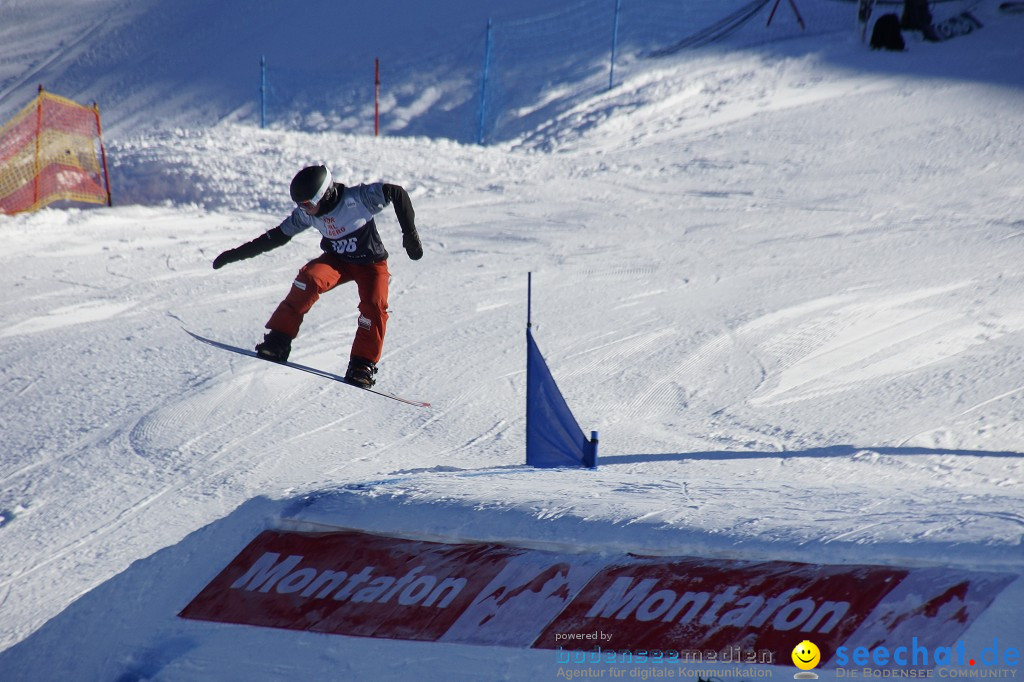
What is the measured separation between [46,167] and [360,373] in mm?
8080

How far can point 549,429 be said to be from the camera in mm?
5504

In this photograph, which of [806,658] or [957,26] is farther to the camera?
[957,26]

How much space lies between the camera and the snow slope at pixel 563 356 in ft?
12.3

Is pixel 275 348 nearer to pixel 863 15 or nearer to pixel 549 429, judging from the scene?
pixel 549 429

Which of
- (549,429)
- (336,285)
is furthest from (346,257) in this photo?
(549,429)

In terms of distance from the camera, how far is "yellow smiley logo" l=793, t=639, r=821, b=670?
311 cm

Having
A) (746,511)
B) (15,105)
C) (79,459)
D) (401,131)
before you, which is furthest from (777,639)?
(15,105)

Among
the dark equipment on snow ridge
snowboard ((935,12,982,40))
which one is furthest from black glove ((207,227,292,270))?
snowboard ((935,12,982,40))

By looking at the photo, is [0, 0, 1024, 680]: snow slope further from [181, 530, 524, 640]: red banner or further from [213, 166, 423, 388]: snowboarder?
[213, 166, 423, 388]: snowboarder

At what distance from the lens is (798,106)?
536 inches

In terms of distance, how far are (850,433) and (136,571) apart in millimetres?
4430

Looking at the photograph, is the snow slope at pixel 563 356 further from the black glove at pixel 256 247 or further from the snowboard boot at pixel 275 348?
the black glove at pixel 256 247

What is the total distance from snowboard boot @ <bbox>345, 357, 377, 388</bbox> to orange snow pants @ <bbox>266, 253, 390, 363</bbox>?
39 millimetres

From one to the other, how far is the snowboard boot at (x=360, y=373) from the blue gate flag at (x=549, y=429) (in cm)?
108
